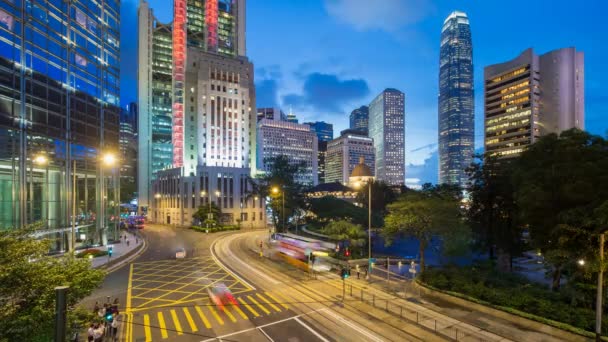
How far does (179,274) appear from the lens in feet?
96.3

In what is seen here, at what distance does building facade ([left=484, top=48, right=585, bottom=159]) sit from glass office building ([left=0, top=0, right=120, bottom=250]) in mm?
140884

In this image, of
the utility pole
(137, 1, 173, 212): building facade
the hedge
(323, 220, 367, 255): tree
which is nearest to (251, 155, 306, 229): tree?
the hedge

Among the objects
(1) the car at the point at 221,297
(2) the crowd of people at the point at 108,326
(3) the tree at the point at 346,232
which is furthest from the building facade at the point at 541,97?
(2) the crowd of people at the point at 108,326

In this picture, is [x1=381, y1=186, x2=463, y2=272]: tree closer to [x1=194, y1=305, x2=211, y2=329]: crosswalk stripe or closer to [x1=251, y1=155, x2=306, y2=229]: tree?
[x1=194, y1=305, x2=211, y2=329]: crosswalk stripe

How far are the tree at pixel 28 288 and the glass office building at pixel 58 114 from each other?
19139 mm

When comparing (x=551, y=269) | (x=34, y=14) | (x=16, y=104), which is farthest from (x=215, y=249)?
(x=551, y=269)

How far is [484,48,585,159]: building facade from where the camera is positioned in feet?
412

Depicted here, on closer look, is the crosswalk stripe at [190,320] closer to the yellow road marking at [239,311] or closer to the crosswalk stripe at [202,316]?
the crosswalk stripe at [202,316]

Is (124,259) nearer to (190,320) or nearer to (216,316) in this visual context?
(190,320)

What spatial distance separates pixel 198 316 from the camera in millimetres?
18797

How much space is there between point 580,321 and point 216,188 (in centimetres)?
7295

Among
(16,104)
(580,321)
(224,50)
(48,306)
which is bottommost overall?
(580,321)

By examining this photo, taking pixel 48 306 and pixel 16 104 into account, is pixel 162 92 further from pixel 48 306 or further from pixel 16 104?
pixel 48 306

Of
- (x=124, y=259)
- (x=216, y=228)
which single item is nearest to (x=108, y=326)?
(x=124, y=259)
